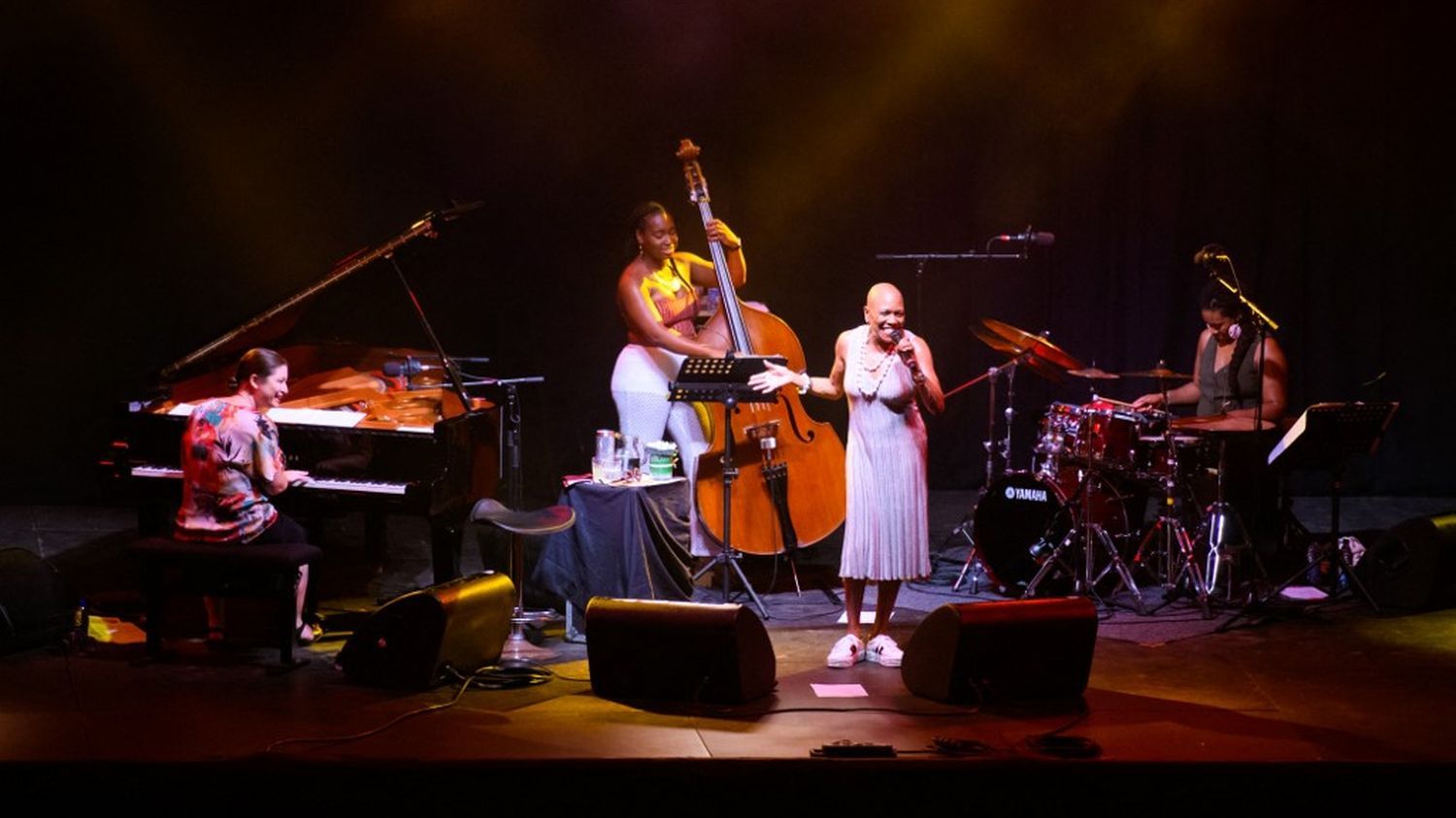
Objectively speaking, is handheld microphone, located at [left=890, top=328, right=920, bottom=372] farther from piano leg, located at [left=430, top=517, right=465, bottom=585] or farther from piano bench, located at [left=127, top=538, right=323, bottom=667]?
piano bench, located at [left=127, top=538, right=323, bottom=667]

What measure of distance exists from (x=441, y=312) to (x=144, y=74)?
238 centimetres

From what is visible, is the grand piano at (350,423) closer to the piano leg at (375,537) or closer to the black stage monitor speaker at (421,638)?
the black stage monitor speaker at (421,638)

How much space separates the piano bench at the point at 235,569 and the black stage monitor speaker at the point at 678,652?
4.52 feet

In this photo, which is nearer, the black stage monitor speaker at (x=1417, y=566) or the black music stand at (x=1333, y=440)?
the black music stand at (x=1333, y=440)

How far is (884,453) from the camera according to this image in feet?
20.8

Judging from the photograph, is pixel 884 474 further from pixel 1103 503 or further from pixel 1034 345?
pixel 1103 503

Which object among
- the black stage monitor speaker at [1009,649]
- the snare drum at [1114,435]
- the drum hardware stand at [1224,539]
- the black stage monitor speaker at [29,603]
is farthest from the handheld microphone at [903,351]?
the black stage monitor speaker at [29,603]

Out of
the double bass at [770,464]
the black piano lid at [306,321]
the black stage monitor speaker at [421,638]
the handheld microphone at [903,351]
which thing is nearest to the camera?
the black stage monitor speaker at [421,638]

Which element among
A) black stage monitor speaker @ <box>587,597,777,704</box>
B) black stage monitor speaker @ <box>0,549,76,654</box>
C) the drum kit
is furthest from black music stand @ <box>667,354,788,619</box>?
black stage monitor speaker @ <box>0,549,76,654</box>

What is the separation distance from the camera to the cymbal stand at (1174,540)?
25.0ft

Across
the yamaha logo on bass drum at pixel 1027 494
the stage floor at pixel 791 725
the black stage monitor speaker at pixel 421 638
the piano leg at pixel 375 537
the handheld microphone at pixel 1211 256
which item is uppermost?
the handheld microphone at pixel 1211 256

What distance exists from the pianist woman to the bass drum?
3.47 metres

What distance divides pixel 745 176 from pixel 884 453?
13.2ft

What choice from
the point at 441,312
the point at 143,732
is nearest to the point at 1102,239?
the point at 441,312
